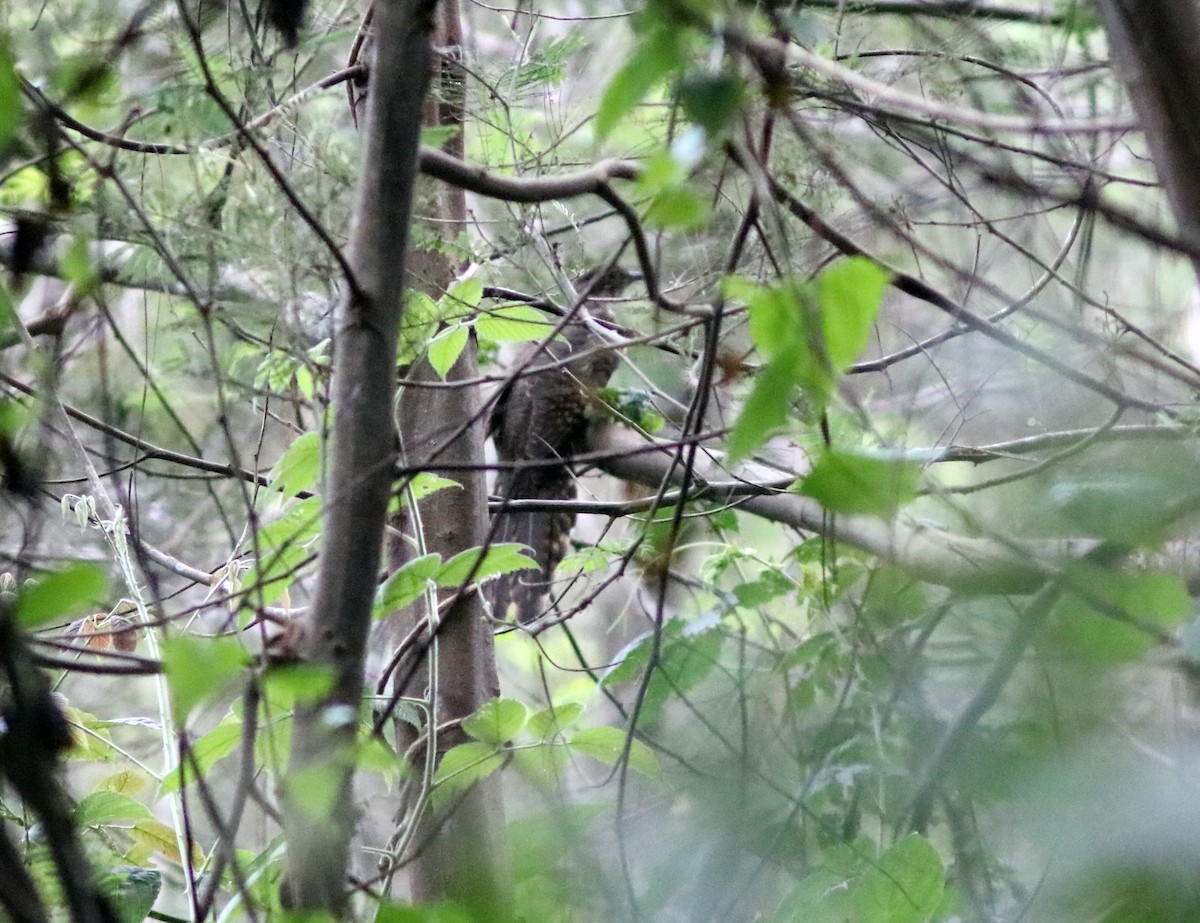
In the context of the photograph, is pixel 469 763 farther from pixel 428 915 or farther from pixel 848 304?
pixel 848 304

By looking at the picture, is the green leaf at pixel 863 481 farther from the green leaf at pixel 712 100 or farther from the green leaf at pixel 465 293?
the green leaf at pixel 465 293

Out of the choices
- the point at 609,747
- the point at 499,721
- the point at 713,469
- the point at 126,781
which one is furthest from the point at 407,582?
the point at 713,469

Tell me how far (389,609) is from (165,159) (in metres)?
0.68

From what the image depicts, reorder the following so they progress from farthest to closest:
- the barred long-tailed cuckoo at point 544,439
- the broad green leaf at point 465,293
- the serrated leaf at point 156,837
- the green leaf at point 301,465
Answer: the barred long-tailed cuckoo at point 544,439 → the serrated leaf at point 156,837 → the broad green leaf at point 465,293 → the green leaf at point 301,465

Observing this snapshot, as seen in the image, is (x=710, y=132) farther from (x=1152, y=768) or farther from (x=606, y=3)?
(x=606, y=3)

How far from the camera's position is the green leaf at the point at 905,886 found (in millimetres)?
900

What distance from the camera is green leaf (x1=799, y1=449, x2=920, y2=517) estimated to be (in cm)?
55

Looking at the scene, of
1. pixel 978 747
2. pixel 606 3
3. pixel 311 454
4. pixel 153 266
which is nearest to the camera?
pixel 978 747

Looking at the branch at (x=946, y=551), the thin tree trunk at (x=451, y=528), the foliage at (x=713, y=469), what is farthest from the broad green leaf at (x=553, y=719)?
the branch at (x=946, y=551)

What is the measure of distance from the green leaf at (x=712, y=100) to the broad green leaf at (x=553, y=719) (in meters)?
0.64

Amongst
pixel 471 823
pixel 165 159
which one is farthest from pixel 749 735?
pixel 165 159

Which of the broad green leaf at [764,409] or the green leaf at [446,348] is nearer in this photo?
the broad green leaf at [764,409]

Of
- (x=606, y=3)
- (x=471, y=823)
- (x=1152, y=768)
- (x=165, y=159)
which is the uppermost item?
(x=606, y=3)

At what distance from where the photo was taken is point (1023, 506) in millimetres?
757
